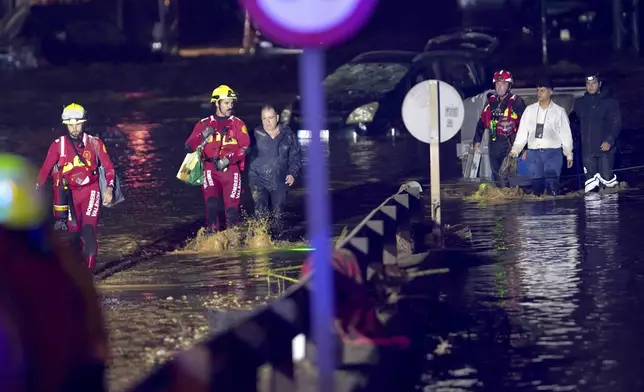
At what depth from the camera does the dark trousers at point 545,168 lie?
737 inches

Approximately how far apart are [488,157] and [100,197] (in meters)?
7.38

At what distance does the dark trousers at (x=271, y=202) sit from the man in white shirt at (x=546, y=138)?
3.66 metres

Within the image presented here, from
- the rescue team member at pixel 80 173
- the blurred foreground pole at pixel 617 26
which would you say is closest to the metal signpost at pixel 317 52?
the rescue team member at pixel 80 173

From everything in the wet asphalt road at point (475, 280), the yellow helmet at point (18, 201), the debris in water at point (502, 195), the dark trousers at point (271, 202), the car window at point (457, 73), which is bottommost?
the wet asphalt road at point (475, 280)

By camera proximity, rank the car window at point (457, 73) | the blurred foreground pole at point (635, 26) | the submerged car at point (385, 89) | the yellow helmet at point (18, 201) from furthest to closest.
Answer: the blurred foreground pole at point (635, 26)
the submerged car at point (385, 89)
the car window at point (457, 73)
the yellow helmet at point (18, 201)

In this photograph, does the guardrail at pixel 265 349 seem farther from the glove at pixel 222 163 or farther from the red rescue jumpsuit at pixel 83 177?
the glove at pixel 222 163

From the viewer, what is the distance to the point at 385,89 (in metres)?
30.2

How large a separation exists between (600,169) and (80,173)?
8051 mm

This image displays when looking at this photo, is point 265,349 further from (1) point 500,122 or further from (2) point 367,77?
(2) point 367,77

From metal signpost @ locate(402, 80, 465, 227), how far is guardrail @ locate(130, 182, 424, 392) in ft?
10.5

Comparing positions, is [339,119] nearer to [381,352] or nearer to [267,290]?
[267,290]

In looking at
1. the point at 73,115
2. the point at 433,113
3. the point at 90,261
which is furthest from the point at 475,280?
the point at 73,115

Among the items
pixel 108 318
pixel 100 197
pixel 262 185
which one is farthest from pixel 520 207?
pixel 108 318

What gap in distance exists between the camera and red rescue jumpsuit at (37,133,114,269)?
1362 centimetres
